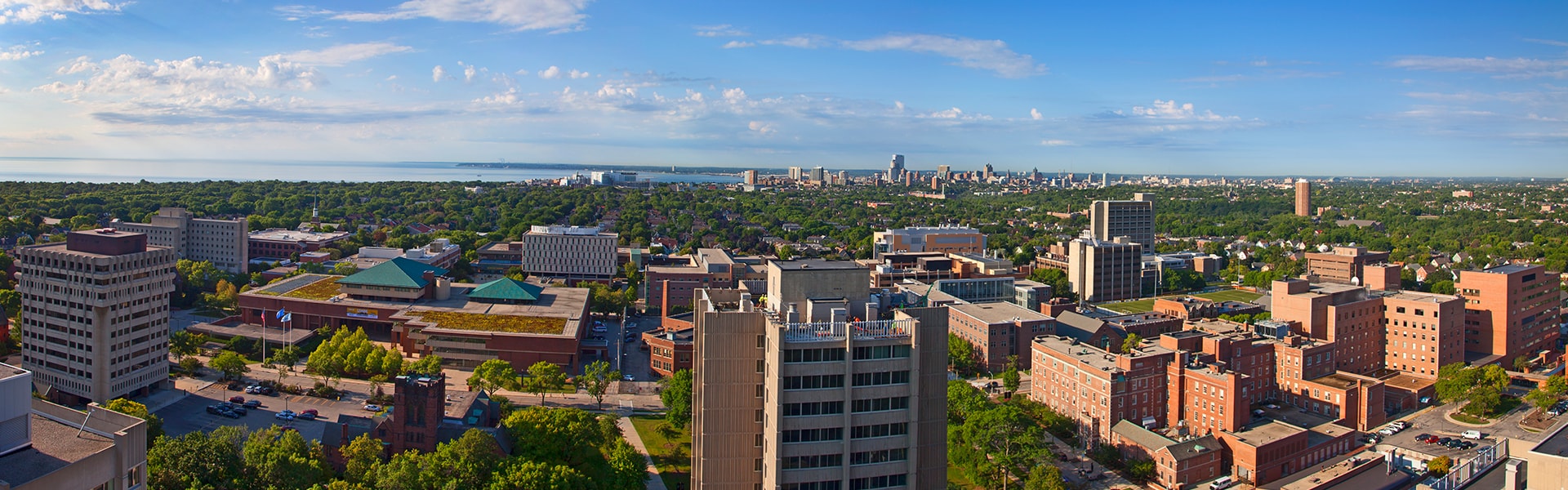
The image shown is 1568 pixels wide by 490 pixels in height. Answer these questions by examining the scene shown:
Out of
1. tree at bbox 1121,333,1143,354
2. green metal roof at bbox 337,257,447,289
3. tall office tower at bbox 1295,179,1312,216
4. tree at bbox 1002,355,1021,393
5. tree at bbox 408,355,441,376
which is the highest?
tall office tower at bbox 1295,179,1312,216

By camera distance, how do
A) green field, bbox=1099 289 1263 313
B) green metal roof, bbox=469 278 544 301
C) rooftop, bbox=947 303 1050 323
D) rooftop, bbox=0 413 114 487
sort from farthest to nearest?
green field, bbox=1099 289 1263 313 → green metal roof, bbox=469 278 544 301 → rooftop, bbox=947 303 1050 323 → rooftop, bbox=0 413 114 487

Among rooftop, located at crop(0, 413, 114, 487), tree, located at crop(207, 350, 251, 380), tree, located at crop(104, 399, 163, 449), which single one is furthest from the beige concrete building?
tree, located at crop(207, 350, 251, 380)

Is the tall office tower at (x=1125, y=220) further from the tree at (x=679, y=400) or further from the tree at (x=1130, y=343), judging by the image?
the tree at (x=679, y=400)

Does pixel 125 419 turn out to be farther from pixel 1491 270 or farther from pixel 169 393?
pixel 1491 270

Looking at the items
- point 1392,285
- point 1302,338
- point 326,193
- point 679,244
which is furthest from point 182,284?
point 326,193

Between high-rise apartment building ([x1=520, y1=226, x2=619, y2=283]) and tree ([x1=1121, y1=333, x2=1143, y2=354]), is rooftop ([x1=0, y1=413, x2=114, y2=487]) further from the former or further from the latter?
high-rise apartment building ([x1=520, y1=226, x2=619, y2=283])

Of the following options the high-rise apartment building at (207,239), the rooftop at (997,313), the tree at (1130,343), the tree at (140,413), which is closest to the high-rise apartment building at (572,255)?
the high-rise apartment building at (207,239)

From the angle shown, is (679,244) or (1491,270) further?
(679,244)

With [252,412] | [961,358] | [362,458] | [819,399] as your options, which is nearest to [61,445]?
[819,399]
